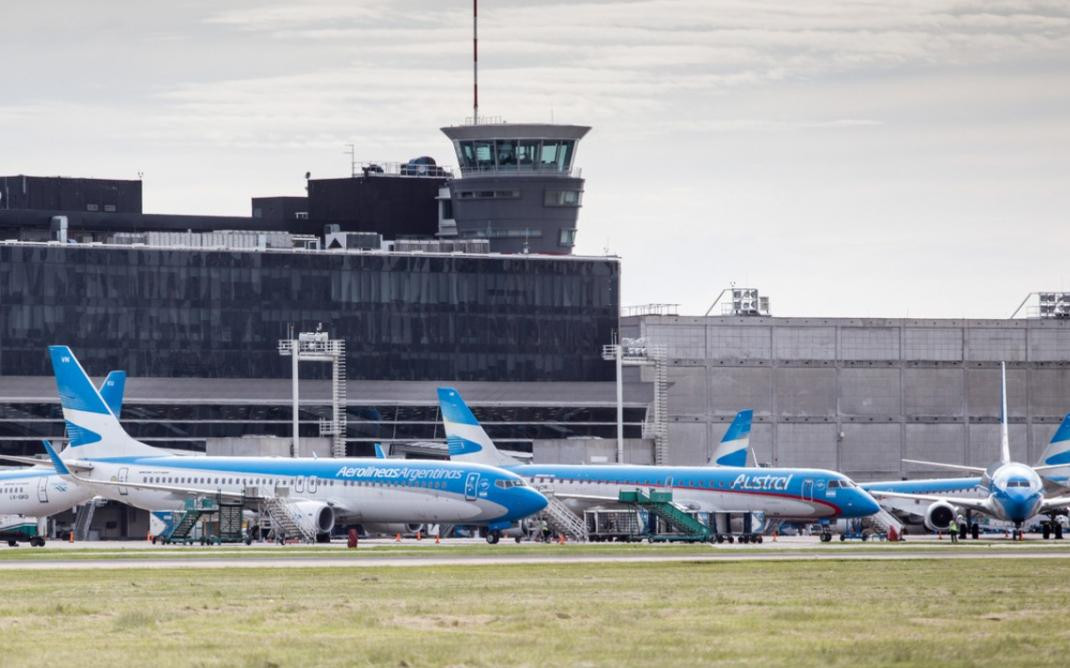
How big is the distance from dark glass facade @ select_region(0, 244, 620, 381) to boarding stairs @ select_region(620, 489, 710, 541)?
67.0 metres

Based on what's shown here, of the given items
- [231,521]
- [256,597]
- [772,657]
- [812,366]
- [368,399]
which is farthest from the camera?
[812,366]

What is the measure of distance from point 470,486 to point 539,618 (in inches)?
2533

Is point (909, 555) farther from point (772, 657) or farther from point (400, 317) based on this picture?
point (400, 317)

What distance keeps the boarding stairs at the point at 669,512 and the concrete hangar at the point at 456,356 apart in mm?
51245

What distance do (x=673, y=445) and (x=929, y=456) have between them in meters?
26.7

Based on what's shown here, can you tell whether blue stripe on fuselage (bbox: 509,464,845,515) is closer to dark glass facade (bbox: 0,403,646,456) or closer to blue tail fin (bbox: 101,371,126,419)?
blue tail fin (bbox: 101,371,126,419)

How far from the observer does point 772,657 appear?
3753 centimetres

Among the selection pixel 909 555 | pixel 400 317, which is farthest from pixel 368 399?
pixel 909 555

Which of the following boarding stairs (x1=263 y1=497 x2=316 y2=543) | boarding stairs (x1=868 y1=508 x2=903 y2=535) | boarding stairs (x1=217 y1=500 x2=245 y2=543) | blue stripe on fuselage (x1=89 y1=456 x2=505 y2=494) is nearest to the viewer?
boarding stairs (x1=263 y1=497 x2=316 y2=543)

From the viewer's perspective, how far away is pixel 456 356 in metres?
186

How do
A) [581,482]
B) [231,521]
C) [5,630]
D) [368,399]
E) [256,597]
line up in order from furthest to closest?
[368,399], [581,482], [231,521], [256,597], [5,630]

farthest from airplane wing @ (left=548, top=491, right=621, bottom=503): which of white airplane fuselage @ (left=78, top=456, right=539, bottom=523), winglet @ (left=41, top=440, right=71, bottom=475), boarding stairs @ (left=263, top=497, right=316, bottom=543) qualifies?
winglet @ (left=41, top=440, right=71, bottom=475)

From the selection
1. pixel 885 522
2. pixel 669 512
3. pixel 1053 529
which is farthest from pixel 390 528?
pixel 1053 529

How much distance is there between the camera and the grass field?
3800 cm
